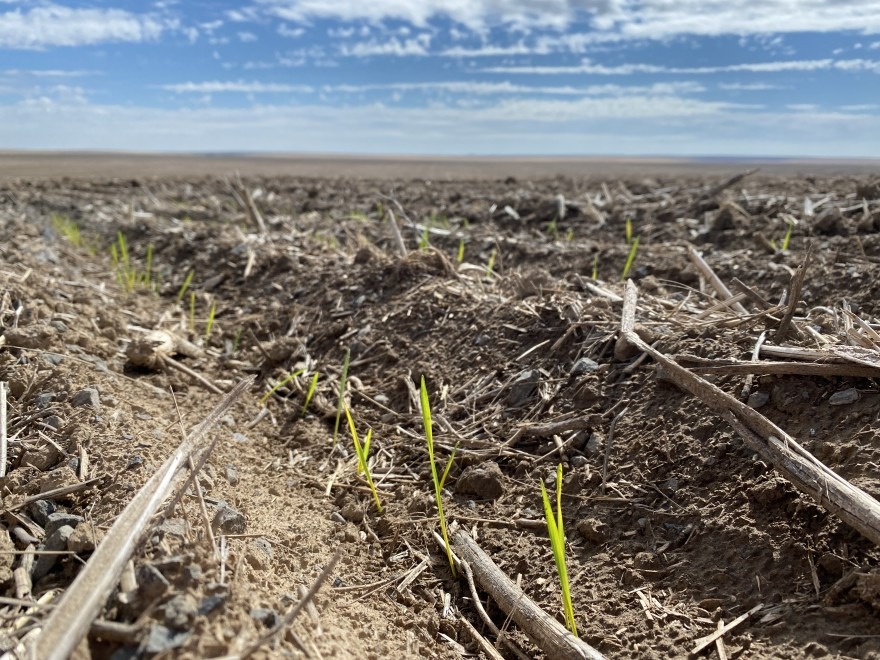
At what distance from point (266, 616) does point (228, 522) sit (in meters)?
0.60

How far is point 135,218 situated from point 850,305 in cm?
707

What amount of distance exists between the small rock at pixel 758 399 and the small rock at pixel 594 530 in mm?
657

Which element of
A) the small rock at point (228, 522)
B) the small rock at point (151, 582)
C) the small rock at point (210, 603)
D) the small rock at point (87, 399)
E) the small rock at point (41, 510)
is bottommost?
the small rock at point (228, 522)

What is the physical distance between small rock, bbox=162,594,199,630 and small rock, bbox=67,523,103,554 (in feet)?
1.78

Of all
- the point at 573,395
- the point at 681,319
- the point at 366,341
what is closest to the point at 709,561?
the point at 573,395

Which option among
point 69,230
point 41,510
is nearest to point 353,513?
point 41,510

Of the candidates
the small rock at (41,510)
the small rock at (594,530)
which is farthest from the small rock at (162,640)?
the small rock at (594,530)

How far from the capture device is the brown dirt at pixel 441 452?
1771mm

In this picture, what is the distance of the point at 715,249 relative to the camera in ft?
18.1

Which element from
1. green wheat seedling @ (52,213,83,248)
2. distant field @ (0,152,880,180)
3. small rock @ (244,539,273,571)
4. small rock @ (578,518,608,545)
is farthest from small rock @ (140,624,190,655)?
distant field @ (0,152,880,180)

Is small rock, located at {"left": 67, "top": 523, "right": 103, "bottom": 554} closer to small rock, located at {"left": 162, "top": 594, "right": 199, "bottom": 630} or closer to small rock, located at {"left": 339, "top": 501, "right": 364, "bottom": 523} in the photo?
small rock, located at {"left": 162, "top": 594, "right": 199, "bottom": 630}

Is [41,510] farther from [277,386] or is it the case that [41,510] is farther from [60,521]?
[277,386]

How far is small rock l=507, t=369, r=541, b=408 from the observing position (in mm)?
2918

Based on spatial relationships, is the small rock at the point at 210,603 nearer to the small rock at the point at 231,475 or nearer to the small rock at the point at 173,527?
the small rock at the point at 173,527
